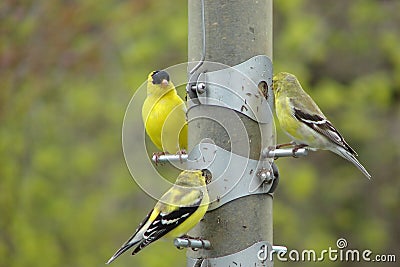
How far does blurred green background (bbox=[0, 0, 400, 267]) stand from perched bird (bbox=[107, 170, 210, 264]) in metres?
3.95

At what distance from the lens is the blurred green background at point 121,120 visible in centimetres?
788

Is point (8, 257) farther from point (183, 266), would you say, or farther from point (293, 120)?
point (293, 120)

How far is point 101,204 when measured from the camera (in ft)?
30.3

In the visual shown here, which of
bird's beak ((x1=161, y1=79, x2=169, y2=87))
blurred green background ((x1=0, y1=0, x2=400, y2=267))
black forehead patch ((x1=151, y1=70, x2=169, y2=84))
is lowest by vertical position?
blurred green background ((x1=0, y1=0, x2=400, y2=267))

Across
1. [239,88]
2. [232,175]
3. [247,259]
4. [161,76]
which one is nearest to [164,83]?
[161,76]

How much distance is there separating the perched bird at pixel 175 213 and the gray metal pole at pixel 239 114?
232 mm

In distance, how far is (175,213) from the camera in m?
3.89

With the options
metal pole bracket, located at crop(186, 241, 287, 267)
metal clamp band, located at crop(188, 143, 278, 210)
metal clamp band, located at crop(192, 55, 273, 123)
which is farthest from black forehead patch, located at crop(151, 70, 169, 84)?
metal pole bracket, located at crop(186, 241, 287, 267)

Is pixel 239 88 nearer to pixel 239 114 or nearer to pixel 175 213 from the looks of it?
pixel 239 114

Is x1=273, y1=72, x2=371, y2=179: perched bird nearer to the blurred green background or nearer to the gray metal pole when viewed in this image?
the gray metal pole

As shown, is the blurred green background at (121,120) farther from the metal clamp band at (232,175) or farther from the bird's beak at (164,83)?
the metal clamp band at (232,175)

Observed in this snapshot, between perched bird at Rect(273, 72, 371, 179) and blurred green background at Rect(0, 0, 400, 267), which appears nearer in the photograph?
perched bird at Rect(273, 72, 371, 179)

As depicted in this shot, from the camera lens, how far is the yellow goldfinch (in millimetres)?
4621

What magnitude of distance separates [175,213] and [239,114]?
28.0 inches
